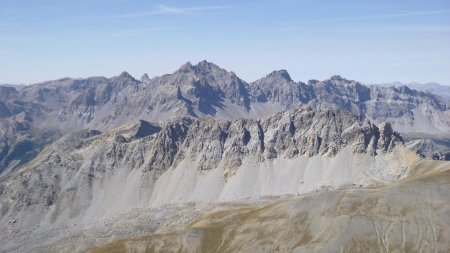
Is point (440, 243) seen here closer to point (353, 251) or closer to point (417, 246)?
point (417, 246)

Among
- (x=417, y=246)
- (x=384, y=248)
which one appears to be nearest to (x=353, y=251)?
(x=384, y=248)

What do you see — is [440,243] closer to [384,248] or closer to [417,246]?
[417,246]

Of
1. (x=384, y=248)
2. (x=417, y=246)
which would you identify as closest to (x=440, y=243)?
(x=417, y=246)

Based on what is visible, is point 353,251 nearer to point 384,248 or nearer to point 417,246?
point 384,248

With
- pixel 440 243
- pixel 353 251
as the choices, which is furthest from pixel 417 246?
pixel 353 251
